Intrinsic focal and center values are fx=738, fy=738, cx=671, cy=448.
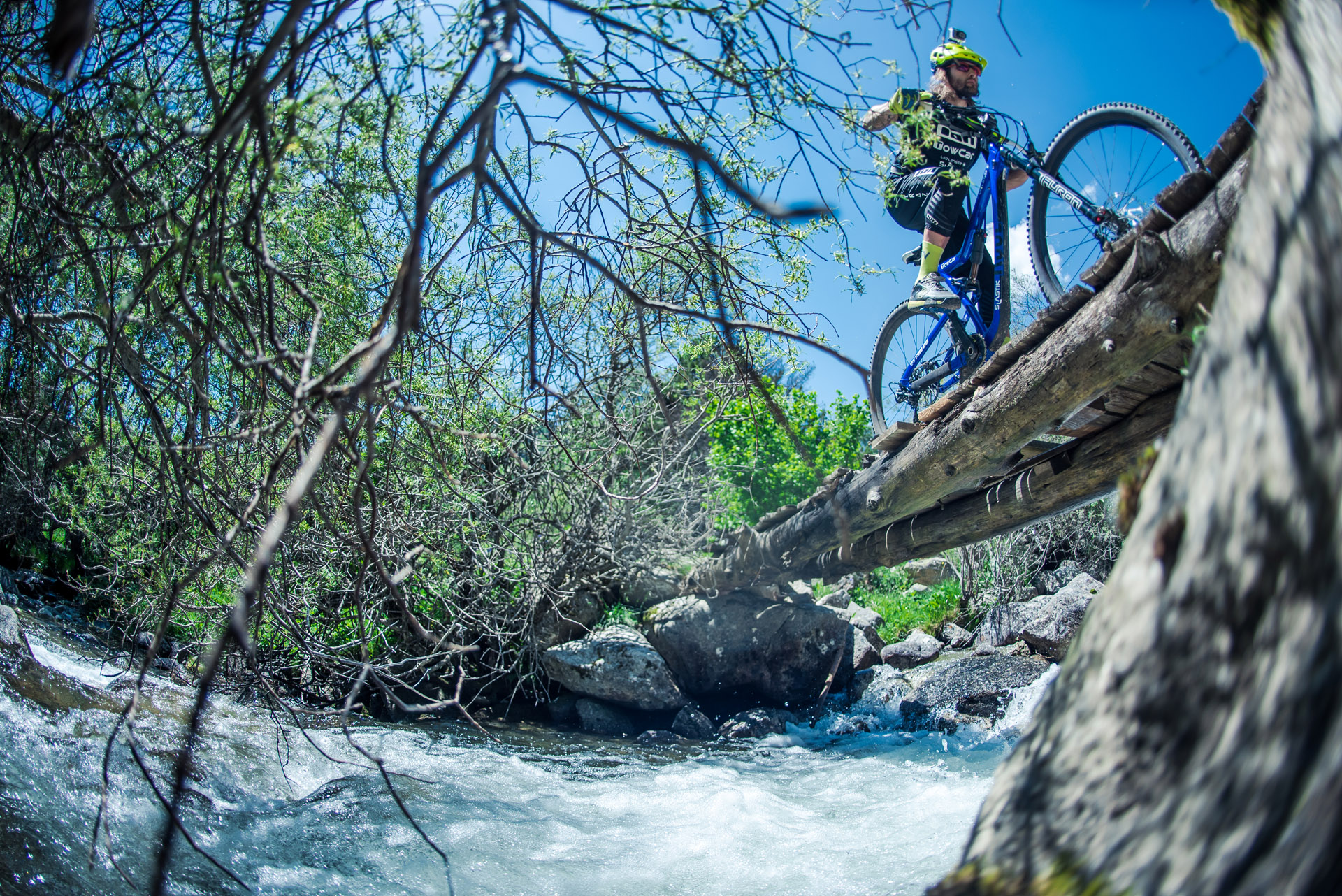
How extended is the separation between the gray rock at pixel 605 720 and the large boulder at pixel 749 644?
79cm

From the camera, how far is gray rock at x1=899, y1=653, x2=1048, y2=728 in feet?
25.9

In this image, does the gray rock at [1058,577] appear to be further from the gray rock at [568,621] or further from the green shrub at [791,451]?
the gray rock at [568,621]

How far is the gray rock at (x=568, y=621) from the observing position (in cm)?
849

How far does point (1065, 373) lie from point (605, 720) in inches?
258

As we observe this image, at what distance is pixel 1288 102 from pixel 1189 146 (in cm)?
363

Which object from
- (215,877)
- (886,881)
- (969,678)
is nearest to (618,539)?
(969,678)

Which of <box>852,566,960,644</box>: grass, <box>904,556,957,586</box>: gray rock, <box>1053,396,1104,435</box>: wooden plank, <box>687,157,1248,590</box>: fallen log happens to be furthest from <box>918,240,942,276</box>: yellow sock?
<box>904,556,957,586</box>: gray rock

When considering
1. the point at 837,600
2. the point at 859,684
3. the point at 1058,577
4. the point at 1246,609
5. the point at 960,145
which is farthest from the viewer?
the point at 837,600

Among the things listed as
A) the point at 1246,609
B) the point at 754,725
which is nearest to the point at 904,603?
the point at 754,725

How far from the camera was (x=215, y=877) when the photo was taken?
9.90 ft

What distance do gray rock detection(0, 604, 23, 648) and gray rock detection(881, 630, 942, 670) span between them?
345 inches

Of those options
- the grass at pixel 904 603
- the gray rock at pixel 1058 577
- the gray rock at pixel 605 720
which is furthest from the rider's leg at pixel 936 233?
the grass at pixel 904 603

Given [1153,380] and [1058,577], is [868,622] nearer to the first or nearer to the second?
[1058,577]

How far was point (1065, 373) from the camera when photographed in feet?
9.73
